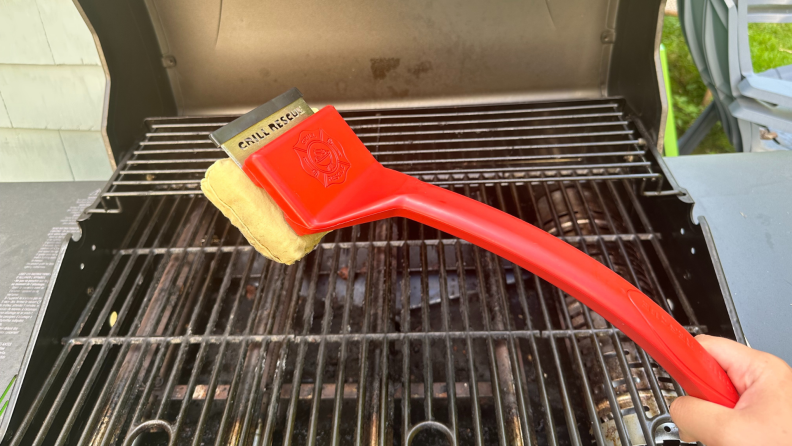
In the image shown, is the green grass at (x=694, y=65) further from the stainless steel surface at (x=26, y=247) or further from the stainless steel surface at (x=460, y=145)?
the stainless steel surface at (x=26, y=247)

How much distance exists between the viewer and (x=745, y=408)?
527mm

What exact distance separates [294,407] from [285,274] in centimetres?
32

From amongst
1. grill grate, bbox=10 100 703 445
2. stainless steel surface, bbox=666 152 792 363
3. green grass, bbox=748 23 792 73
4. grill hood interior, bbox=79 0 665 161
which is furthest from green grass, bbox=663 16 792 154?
grill grate, bbox=10 100 703 445

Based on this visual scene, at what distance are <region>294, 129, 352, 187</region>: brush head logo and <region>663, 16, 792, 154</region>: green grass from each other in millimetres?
2468

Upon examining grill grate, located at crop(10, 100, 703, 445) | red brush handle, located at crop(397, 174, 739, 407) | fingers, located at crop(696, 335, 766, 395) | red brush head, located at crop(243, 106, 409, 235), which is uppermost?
red brush head, located at crop(243, 106, 409, 235)

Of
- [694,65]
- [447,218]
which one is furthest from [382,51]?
[694,65]

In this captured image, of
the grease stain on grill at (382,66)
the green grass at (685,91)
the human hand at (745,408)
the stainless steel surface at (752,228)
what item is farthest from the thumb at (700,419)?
the green grass at (685,91)

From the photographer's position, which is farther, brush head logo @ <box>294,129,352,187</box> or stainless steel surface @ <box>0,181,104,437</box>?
stainless steel surface @ <box>0,181,104,437</box>

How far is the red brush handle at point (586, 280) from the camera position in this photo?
1.85ft

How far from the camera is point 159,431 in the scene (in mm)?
804

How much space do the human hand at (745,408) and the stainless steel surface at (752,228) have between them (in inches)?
9.6

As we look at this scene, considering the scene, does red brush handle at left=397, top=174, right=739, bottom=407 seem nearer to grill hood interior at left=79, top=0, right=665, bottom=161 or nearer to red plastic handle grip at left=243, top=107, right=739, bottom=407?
red plastic handle grip at left=243, top=107, right=739, bottom=407

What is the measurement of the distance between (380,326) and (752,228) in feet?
3.05

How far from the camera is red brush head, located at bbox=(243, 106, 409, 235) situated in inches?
26.5
